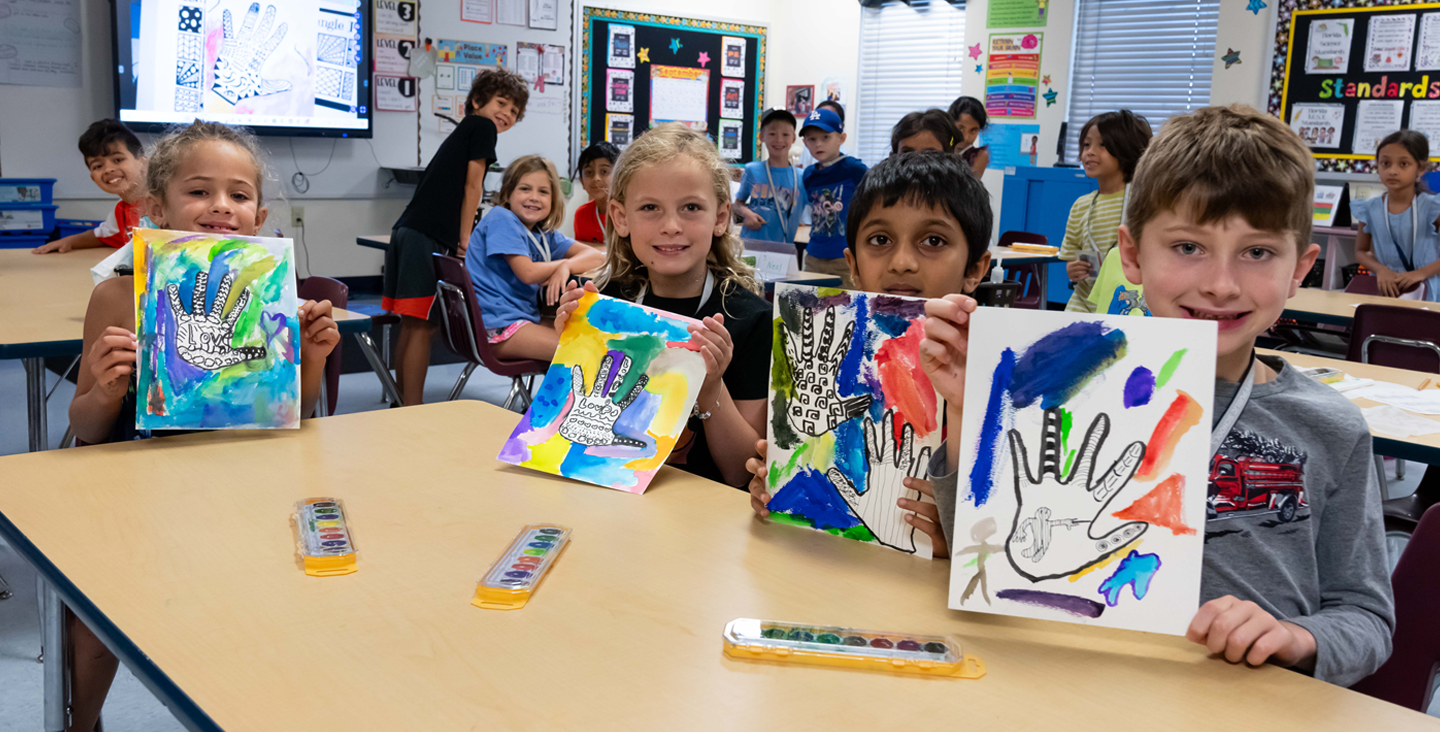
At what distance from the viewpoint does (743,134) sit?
344 inches

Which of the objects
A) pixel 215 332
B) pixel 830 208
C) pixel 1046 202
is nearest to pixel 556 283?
pixel 830 208

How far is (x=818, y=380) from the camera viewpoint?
109 cm

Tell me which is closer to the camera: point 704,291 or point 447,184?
point 704,291

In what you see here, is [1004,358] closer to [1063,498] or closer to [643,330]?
[1063,498]

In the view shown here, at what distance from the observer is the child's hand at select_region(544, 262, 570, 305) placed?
3494 mm

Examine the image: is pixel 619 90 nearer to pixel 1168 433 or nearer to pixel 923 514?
pixel 923 514

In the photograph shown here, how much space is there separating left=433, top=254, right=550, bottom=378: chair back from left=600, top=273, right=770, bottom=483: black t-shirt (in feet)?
6.14

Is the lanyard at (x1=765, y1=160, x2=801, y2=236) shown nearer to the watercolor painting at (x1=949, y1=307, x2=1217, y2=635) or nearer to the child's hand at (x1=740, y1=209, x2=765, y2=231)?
the child's hand at (x1=740, y1=209, x2=765, y2=231)

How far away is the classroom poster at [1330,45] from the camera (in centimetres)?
600

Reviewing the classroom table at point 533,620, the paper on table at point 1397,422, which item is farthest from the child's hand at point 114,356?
the paper on table at point 1397,422

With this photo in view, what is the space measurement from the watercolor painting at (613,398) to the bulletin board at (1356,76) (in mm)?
5972

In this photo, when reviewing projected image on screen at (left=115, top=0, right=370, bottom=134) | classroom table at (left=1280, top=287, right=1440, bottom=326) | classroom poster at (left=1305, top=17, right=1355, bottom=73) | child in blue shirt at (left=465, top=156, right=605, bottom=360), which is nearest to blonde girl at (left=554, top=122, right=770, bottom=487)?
child in blue shirt at (left=465, top=156, right=605, bottom=360)

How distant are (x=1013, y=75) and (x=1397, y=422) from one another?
6096 mm

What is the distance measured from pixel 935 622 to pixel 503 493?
1.85ft
